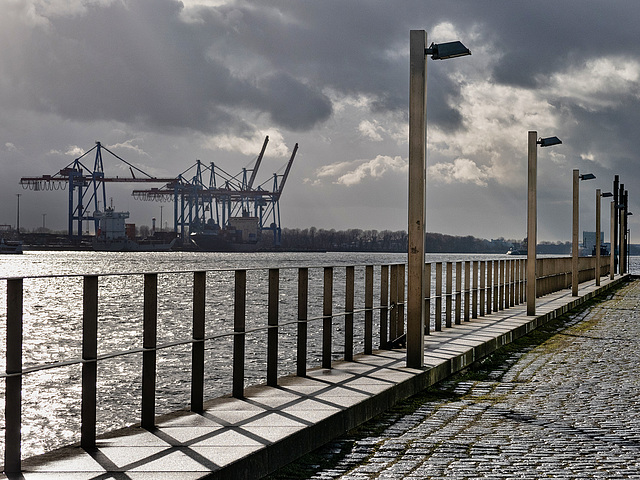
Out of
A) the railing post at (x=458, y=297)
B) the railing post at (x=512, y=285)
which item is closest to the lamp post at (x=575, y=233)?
the railing post at (x=512, y=285)

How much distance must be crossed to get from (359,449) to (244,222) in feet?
591

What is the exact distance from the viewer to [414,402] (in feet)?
28.1

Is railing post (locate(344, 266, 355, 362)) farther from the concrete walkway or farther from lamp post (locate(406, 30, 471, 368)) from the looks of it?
lamp post (locate(406, 30, 471, 368))

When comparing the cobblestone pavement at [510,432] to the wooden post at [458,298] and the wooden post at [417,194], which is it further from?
the wooden post at [458,298]

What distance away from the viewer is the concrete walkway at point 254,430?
200 inches

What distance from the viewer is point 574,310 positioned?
2381 cm

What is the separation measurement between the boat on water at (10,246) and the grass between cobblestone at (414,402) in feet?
597

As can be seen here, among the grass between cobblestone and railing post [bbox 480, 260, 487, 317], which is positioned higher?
railing post [bbox 480, 260, 487, 317]

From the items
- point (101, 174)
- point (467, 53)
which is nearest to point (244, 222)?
point (101, 174)

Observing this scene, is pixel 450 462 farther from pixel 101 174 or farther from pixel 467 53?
pixel 101 174

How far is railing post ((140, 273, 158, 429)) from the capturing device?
20.4ft

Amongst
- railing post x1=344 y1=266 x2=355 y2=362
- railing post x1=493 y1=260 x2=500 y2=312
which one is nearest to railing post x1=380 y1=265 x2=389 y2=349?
railing post x1=344 y1=266 x2=355 y2=362

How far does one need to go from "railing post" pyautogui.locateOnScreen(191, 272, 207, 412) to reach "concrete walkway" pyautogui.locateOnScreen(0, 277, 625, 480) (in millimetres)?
126

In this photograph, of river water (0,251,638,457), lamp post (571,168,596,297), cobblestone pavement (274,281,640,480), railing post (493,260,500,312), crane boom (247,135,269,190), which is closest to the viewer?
cobblestone pavement (274,281,640,480)
